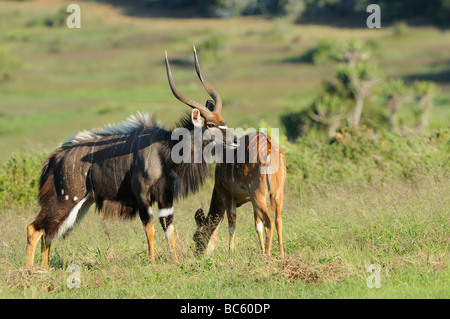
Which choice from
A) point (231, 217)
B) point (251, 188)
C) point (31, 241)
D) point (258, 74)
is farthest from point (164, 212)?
point (258, 74)

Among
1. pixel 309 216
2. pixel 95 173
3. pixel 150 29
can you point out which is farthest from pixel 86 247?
pixel 150 29

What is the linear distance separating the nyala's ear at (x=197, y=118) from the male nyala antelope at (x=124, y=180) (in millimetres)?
12

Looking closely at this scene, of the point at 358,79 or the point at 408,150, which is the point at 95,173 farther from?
the point at 358,79

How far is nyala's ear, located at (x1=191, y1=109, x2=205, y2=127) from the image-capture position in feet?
27.8

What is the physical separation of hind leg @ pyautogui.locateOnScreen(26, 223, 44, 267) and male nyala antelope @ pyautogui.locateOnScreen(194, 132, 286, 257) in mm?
1959

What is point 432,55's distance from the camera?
205 ft

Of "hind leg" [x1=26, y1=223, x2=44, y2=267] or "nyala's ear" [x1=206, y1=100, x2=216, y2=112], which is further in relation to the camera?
"nyala's ear" [x1=206, y1=100, x2=216, y2=112]

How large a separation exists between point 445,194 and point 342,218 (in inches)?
56.5

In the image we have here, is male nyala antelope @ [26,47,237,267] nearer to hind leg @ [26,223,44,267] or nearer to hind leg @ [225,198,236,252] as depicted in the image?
hind leg @ [26,223,44,267]

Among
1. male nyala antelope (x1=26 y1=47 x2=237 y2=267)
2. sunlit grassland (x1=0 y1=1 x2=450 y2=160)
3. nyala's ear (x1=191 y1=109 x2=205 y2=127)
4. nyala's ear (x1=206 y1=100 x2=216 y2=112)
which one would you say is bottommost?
male nyala antelope (x1=26 y1=47 x2=237 y2=267)

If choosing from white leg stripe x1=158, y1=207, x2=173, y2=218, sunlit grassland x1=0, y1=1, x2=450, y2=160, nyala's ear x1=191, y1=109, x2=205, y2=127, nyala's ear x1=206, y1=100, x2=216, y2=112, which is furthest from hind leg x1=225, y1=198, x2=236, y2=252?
sunlit grassland x1=0, y1=1, x2=450, y2=160

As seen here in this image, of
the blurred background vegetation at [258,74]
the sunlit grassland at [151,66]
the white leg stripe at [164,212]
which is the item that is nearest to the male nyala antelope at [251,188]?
the white leg stripe at [164,212]
